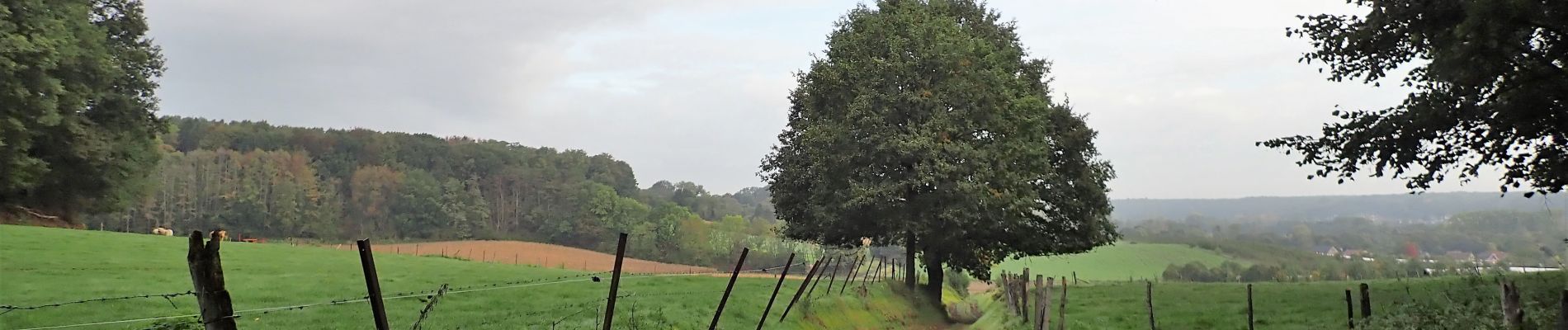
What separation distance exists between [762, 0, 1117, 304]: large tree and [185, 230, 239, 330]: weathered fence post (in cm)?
2220

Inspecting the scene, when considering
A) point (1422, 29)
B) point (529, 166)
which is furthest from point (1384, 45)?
point (529, 166)

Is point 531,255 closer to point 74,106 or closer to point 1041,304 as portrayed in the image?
point 74,106

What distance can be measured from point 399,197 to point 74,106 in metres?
70.8

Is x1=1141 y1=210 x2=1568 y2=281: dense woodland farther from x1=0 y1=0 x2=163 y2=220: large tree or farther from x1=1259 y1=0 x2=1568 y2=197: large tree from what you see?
x1=0 y1=0 x2=163 y2=220: large tree

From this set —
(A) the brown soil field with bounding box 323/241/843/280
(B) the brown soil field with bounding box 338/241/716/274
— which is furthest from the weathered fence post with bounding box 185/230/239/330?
(B) the brown soil field with bounding box 338/241/716/274

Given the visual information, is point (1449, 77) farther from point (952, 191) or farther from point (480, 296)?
point (480, 296)

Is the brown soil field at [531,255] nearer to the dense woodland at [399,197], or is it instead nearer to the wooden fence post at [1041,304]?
the dense woodland at [399,197]

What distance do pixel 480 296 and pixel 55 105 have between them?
84.9 ft

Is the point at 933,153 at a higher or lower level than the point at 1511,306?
higher

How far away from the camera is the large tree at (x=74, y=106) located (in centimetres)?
3334

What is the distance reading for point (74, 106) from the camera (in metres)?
37.6

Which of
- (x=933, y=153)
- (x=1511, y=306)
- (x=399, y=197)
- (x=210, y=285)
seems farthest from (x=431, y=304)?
(x=399, y=197)

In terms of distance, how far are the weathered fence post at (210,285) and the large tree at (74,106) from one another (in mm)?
36111

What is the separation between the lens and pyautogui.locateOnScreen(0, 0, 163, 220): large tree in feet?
109
